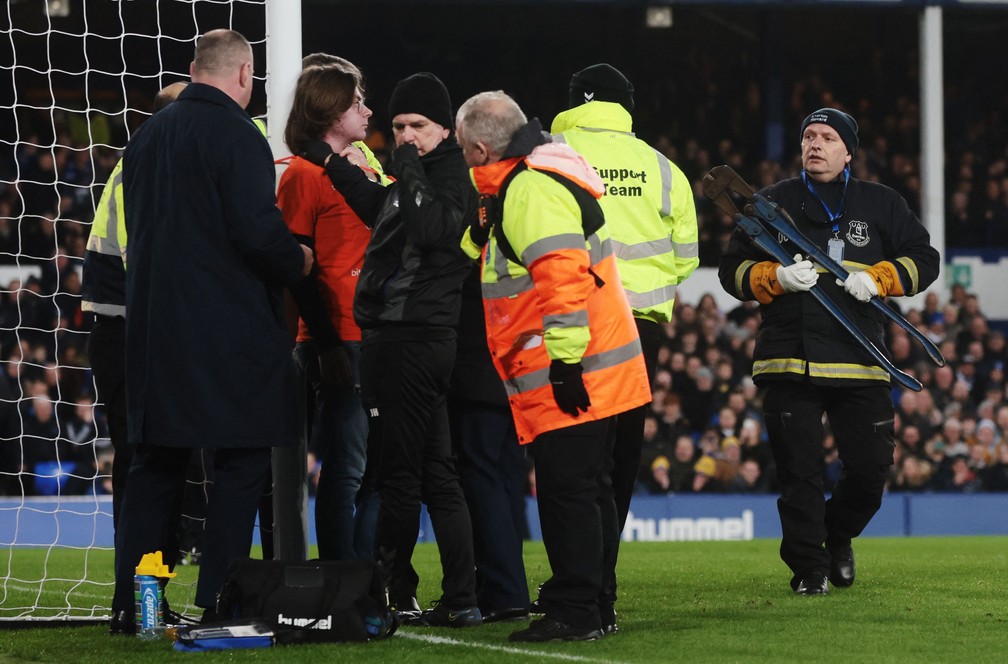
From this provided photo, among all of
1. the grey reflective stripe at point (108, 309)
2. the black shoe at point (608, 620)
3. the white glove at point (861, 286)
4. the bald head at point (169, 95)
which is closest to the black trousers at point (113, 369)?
the grey reflective stripe at point (108, 309)

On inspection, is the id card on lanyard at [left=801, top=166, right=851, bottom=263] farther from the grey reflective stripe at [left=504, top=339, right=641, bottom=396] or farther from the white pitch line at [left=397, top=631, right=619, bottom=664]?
the white pitch line at [left=397, top=631, right=619, bottom=664]

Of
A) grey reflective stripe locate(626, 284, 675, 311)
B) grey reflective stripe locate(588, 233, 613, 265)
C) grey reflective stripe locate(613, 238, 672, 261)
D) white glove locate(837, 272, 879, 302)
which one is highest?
grey reflective stripe locate(613, 238, 672, 261)

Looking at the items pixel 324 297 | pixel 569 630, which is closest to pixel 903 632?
pixel 569 630

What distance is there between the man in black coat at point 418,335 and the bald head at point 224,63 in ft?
1.50

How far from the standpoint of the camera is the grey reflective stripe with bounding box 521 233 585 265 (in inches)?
191

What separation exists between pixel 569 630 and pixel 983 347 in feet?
43.6

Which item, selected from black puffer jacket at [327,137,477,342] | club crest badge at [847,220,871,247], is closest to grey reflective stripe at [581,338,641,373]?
black puffer jacket at [327,137,477,342]

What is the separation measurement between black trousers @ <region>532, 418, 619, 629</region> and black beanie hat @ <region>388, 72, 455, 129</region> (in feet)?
4.09

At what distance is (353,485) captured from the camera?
5.90 m

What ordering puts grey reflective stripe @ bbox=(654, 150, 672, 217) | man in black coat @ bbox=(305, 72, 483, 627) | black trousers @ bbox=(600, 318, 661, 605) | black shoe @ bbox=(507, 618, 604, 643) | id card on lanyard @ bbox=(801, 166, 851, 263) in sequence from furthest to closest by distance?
id card on lanyard @ bbox=(801, 166, 851, 263), grey reflective stripe @ bbox=(654, 150, 672, 217), black trousers @ bbox=(600, 318, 661, 605), man in black coat @ bbox=(305, 72, 483, 627), black shoe @ bbox=(507, 618, 604, 643)

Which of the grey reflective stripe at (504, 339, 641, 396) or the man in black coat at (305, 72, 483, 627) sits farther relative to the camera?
the man in black coat at (305, 72, 483, 627)

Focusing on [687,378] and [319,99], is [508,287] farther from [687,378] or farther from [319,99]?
[687,378]

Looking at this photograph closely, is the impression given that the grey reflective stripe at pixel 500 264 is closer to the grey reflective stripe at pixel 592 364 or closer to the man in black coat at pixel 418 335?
the man in black coat at pixel 418 335

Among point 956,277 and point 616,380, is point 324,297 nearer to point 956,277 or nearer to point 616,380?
point 616,380
